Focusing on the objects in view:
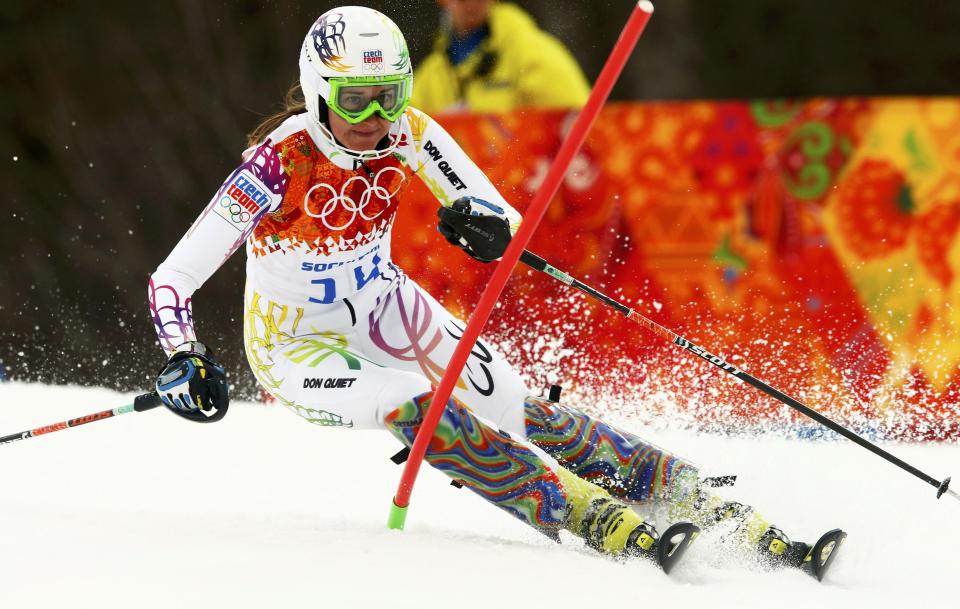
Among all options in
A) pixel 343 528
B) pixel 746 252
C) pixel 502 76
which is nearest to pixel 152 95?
pixel 502 76

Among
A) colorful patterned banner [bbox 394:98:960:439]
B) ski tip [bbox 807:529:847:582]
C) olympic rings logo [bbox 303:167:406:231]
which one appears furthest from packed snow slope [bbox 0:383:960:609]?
olympic rings logo [bbox 303:167:406:231]

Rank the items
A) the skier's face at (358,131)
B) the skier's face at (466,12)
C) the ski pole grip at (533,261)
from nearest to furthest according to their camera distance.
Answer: the skier's face at (358,131) < the ski pole grip at (533,261) < the skier's face at (466,12)

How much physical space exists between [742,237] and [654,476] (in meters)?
1.91

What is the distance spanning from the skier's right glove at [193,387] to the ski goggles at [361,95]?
75cm

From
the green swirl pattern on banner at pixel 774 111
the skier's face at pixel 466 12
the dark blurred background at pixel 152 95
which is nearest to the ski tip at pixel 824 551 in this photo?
the green swirl pattern on banner at pixel 774 111

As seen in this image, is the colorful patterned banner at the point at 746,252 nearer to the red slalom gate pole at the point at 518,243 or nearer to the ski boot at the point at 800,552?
the ski boot at the point at 800,552

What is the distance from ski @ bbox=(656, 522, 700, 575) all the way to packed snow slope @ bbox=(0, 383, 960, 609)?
38 mm

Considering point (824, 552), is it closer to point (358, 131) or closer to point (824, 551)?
point (824, 551)

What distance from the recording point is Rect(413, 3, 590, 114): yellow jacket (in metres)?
5.01

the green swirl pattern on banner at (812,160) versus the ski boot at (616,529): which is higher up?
the green swirl pattern on banner at (812,160)

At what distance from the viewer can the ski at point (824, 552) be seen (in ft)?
9.89

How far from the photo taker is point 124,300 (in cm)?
597

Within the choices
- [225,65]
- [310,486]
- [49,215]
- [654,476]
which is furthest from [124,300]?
[654,476]

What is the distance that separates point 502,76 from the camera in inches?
199
